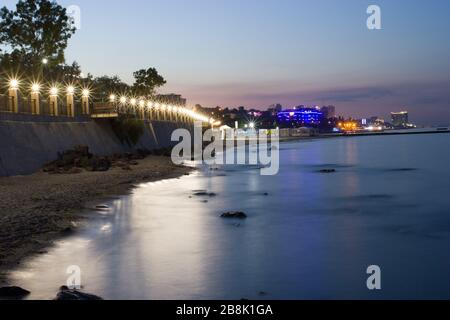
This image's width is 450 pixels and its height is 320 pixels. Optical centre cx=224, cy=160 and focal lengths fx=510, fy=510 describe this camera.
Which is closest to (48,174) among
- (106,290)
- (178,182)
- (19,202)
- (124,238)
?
(178,182)

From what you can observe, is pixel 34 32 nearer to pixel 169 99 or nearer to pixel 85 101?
pixel 85 101

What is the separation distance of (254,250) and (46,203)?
10.6m

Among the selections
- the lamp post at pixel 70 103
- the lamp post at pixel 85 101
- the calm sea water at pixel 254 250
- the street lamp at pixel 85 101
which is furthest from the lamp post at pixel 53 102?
the calm sea water at pixel 254 250

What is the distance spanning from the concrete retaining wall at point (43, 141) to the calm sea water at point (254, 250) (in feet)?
33.1

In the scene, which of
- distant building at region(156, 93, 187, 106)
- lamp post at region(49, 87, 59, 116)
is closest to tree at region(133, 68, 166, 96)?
distant building at region(156, 93, 187, 106)

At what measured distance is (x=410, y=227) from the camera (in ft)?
64.1

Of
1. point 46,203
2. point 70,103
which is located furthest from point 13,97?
point 46,203

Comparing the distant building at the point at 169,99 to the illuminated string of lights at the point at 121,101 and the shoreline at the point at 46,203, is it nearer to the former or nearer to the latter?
the illuminated string of lights at the point at 121,101

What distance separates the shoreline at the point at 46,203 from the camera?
14.2 meters

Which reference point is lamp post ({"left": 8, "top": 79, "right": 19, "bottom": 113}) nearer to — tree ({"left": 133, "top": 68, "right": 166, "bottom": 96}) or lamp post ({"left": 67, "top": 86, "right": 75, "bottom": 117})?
lamp post ({"left": 67, "top": 86, "right": 75, "bottom": 117})

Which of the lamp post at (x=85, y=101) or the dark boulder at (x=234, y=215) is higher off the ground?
the lamp post at (x=85, y=101)

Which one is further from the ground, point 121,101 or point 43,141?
point 121,101

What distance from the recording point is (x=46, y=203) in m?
21.6
